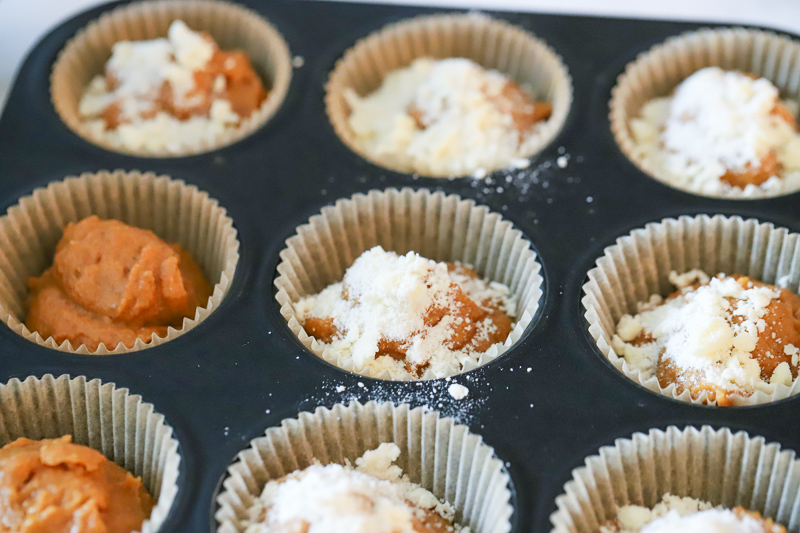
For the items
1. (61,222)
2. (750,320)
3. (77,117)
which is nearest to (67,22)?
(77,117)

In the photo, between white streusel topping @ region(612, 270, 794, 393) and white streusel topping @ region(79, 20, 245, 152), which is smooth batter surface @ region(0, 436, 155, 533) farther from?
white streusel topping @ region(612, 270, 794, 393)

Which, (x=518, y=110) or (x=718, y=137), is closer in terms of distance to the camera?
(x=718, y=137)

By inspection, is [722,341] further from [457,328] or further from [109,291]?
[109,291]

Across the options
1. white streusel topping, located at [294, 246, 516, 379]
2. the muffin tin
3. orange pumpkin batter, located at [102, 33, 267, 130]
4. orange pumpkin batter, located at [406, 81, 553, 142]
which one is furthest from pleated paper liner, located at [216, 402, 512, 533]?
orange pumpkin batter, located at [102, 33, 267, 130]

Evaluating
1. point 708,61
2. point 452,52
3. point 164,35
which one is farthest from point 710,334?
point 164,35

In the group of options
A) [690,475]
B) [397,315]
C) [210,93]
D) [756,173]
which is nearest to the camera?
[690,475]

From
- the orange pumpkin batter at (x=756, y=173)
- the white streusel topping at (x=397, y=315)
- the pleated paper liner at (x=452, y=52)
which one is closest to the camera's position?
the white streusel topping at (x=397, y=315)

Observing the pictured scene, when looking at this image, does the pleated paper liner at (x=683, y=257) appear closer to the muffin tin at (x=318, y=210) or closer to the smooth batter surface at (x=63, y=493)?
the muffin tin at (x=318, y=210)

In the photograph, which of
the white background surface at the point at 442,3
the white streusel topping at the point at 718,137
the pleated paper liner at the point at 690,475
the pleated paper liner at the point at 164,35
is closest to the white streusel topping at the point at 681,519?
the pleated paper liner at the point at 690,475
